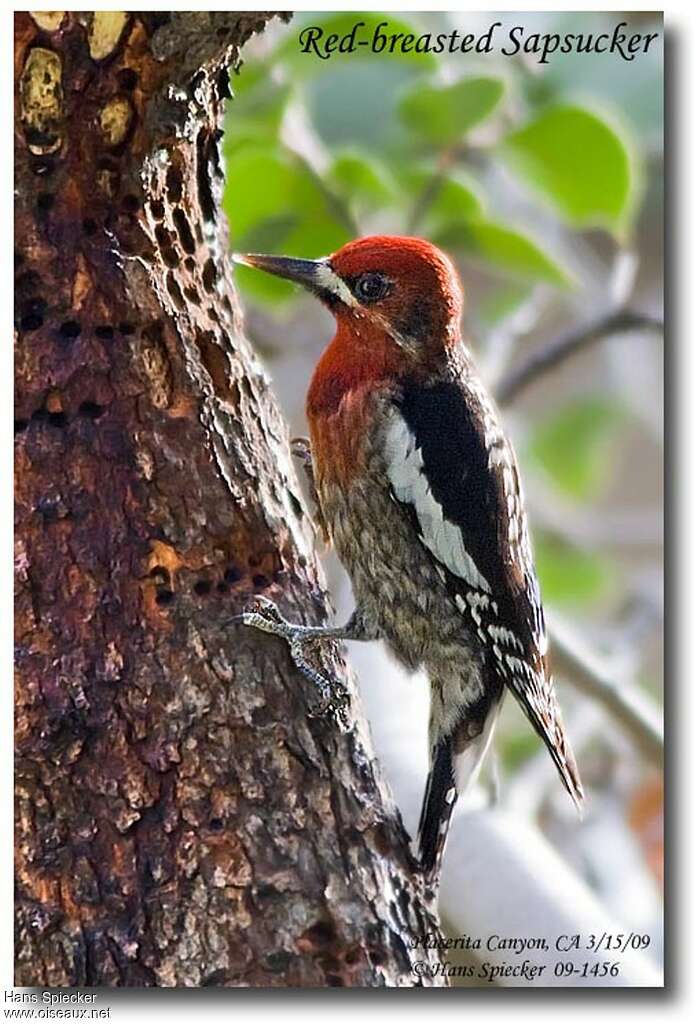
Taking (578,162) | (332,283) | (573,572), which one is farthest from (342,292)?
(573,572)

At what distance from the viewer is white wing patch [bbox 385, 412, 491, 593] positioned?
79.4 inches

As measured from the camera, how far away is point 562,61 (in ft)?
7.18

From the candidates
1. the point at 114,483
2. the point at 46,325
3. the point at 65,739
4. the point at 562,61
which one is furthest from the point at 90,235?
the point at 562,61

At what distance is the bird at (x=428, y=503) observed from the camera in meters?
2.02

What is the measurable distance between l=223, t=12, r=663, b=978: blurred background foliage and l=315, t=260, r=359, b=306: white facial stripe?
0.41 ft

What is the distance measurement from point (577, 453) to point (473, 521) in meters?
0.76

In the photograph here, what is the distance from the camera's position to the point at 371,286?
205 centimetres

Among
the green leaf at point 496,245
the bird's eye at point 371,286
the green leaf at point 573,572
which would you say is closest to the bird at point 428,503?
the bird's eye at point 371,286

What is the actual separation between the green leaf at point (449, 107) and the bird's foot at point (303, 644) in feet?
3.18

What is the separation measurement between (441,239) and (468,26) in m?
0.36

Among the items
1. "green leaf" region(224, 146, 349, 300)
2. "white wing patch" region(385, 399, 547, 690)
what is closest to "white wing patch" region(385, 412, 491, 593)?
"white wing patch" region(385, 399, 547, 690)

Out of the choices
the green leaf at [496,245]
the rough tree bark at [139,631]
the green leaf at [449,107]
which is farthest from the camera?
the green leaf at [496,245]

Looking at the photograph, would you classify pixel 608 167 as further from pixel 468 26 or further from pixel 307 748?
pixel 307 748

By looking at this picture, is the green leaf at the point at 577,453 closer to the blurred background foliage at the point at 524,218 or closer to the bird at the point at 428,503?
the blurred background foliage at the point at 524,218
